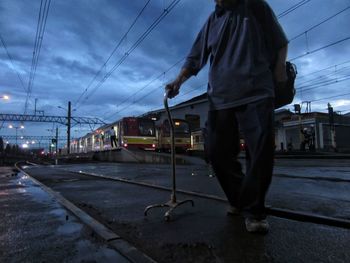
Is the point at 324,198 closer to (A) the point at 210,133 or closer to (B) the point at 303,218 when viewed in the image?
(B) the point at 303,218

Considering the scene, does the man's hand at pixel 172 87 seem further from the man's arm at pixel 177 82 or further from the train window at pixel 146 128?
the train window at pixel 146 128

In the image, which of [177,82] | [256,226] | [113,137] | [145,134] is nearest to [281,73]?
[177,82]

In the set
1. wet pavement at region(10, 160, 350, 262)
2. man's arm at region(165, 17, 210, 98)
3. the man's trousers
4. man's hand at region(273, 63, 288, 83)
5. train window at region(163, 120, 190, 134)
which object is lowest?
wet pavement at region(10, 160, 350, 262)

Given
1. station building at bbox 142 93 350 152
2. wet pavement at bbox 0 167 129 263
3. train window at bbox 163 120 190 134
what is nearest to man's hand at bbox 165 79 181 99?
wet pavement at bbox 0 167 129 263

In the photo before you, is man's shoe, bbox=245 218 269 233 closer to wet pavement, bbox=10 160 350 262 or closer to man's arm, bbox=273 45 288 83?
wet pavement, bbox=10 160 350 262

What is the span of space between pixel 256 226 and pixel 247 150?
24.9 inches

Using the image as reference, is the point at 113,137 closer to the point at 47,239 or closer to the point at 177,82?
the point at 177,82

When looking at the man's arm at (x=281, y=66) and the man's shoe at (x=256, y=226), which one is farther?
the man's arm at (x=281, y=66)

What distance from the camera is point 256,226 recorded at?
2896mm

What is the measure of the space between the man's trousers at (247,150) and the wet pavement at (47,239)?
115 centimetres

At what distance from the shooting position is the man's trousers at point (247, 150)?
2.97m

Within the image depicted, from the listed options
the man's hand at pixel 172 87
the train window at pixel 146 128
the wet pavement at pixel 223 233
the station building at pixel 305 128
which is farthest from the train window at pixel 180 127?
the man's hand at pixel 172 87

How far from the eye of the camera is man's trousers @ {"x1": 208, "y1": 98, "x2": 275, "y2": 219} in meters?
2.97

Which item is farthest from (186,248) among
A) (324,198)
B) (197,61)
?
(324,198)
